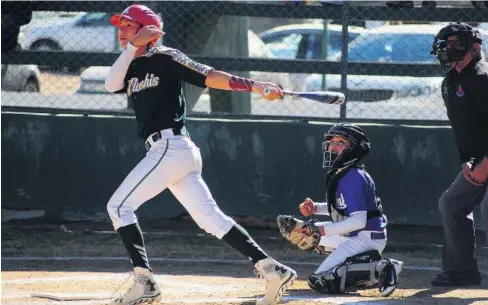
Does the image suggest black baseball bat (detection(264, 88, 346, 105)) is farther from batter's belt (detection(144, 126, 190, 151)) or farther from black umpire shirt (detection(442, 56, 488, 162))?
black umpire shirt (detection(442, 56, 488, 162))

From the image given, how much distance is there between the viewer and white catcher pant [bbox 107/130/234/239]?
20.5 feet

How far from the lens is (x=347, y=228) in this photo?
6641mm

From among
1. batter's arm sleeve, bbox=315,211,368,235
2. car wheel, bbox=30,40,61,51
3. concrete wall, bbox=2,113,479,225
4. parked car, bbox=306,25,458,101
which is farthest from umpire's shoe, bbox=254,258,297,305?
car wheel, bbox=30,40,61,51

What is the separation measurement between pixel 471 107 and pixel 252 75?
187 inches

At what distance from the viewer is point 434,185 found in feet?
31.5

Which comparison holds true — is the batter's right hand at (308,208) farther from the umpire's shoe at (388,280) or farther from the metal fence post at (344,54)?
the metal fence post at (344,54)

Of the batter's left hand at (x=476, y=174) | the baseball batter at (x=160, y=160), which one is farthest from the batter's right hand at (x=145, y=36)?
the batter's left hand at (x=476, y=174)

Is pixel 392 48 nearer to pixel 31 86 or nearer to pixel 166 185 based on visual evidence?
pixel 31 86

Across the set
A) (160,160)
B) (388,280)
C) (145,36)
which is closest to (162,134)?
(160,160)

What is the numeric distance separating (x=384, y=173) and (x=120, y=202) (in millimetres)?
3969

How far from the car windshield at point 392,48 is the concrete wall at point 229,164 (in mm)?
960

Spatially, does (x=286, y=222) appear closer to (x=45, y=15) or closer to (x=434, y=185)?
(x=434, y=185)

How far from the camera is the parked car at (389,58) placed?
9969 mm

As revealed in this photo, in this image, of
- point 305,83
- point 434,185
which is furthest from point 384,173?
point 305,83
